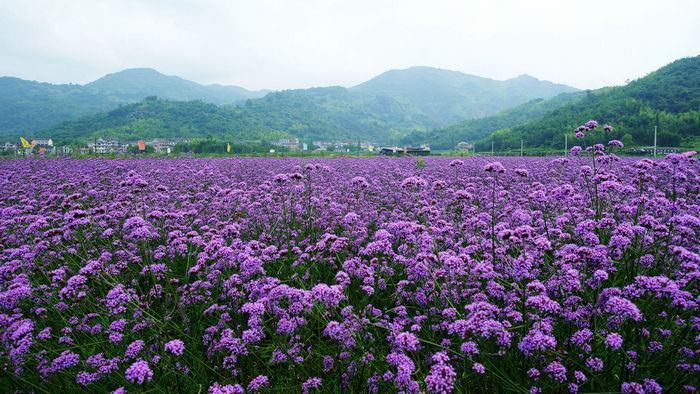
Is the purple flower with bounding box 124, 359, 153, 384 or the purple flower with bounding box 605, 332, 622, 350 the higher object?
the purple flower with bounding box 605, 332, 622, 350

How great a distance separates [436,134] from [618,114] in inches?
4751

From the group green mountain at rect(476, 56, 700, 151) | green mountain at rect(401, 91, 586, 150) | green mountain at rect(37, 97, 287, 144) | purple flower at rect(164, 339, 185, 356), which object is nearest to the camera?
purple flower at rect(164, 339, 185, 356)

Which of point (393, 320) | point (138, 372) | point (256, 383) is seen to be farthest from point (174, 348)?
point (393, 320)

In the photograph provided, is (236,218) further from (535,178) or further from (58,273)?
(535,178)

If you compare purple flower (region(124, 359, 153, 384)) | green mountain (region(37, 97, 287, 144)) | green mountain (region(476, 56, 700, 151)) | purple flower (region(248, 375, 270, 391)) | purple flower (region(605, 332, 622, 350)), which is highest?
green mountain (region(37, 97, 287, 144))

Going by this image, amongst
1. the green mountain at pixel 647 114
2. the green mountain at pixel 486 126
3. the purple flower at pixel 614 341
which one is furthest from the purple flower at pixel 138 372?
the green mountain at pixel 486 126

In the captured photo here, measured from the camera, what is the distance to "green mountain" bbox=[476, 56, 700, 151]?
53219 millimetres

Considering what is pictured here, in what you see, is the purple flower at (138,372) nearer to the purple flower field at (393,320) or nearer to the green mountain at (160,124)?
the purple flower field at (393,320)

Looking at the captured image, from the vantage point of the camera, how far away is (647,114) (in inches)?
2389

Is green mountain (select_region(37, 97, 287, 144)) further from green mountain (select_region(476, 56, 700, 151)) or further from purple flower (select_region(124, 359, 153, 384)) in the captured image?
purple flower (select_region(124, 359, 153, 384))

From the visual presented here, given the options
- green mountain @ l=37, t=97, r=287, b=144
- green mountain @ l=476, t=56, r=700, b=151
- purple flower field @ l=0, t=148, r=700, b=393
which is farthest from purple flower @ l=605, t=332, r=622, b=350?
green mountain @ l=37, t=97, r=287, b=144

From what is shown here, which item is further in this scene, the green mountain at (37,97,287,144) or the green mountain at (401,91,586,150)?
the green mountain at (401,91,586,150)

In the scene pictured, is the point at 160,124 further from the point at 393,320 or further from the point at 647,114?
the point at 393,320

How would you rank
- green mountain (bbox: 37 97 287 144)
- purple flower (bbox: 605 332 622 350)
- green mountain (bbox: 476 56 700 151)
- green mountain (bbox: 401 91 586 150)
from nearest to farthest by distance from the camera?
purple flower (bbox: 605 332 622 350), green mountain (bbox: 476 56 700 151), green mountain (bbox: 37 97 287 144), green mountain (bbox: 401 91 586 150)
